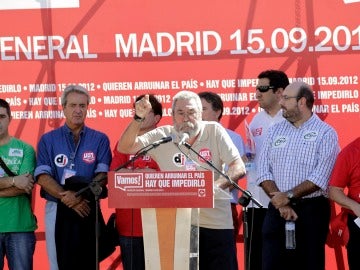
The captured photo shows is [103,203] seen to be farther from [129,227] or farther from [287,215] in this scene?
[287,215]

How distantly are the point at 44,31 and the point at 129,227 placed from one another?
6.49 ft

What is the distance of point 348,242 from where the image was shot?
6.21 m

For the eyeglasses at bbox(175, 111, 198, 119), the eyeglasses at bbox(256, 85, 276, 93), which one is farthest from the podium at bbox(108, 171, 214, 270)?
the eyeglasses at bbox(256, 85, 276, 93)

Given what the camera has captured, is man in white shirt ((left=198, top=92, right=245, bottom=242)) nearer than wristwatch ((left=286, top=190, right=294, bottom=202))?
No

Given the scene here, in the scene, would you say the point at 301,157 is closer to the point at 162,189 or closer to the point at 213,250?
the point at 213,250

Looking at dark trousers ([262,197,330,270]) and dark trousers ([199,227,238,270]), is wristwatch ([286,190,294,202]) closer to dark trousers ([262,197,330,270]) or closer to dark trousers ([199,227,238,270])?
dark trousers ([262,197,330,270])

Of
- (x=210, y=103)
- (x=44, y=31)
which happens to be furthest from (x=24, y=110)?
(x=210, y=103)

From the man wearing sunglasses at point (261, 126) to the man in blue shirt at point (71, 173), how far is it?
3.76ft

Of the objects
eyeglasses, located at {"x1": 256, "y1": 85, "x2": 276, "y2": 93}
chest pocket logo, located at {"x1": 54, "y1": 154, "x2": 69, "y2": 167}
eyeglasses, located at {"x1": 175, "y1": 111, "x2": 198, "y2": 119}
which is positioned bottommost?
chest pocket logo, located at {"x1": 54, "y1": 154, "x2": 69, "y2": 167}

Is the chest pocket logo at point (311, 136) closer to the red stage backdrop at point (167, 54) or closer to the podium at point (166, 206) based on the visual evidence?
the red stage backdrop at point (167, 54)

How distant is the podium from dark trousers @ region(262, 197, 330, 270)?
1.34 metres

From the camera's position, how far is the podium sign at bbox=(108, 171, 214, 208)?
4969 millimetres

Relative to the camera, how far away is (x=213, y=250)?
5.69m

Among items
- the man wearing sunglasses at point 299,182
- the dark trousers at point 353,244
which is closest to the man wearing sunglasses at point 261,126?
the man wearing sunglasses at point 299,182
